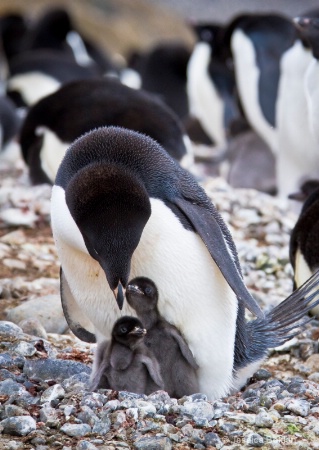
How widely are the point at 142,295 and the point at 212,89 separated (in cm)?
965

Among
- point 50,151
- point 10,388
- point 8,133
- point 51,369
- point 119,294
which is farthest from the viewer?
point 8,133

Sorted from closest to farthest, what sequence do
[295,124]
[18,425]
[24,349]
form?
[18,425] → [24,349] → [295,124]

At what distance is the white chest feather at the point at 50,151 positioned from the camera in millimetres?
7598

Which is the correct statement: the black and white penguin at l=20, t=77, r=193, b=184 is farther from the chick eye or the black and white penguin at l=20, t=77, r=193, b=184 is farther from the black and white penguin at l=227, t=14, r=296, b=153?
the chick eye

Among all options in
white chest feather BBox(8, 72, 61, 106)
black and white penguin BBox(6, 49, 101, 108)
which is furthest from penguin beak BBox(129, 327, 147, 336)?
white chest feather BBox(8, 72, 61, 106)

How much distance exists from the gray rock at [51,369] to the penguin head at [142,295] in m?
0.46

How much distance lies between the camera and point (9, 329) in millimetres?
4422

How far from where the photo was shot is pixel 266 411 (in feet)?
11.9

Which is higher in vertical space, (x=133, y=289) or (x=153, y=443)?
(x=133, y=289)

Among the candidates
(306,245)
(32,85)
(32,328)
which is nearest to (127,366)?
(32,328)

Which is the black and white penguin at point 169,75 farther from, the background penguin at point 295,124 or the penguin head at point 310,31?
the penguin head at point 310,31

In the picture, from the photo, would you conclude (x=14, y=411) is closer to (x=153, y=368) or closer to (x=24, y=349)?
(x=153, y=368)

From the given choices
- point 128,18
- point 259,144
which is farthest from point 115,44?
point 259,144

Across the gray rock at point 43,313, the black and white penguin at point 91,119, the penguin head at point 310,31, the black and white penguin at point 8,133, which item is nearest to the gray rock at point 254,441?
the gray rock at point 43,313
